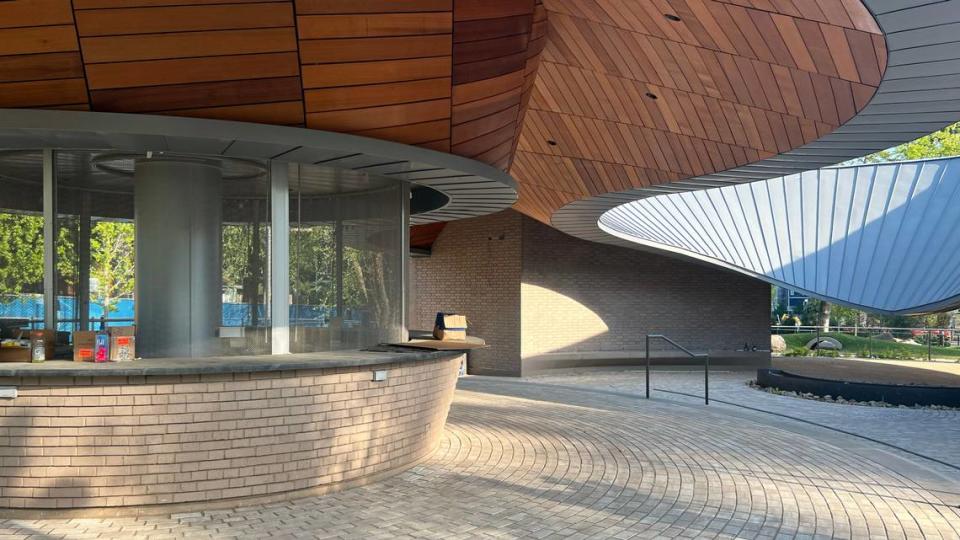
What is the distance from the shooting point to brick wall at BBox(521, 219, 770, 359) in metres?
21.5

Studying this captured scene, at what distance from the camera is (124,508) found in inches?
251

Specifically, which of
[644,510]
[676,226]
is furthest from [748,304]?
[644,510]

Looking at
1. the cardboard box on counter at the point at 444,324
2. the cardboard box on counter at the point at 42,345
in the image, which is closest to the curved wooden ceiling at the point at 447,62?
the cardboard box on counter at the point at 42,345

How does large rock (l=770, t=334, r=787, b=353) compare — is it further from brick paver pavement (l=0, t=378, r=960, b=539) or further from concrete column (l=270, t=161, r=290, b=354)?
concrete column (l=270, t=161, r=290, b=354)

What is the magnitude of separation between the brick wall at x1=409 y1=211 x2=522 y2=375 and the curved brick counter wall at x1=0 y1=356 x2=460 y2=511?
13.3m

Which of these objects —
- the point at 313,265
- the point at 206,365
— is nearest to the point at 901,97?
the point at 313,265

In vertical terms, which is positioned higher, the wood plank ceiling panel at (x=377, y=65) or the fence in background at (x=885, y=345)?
the wood plank ceiling panel at (x=377, y=65)

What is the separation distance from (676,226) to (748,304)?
414cm

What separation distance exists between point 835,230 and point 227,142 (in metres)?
18.8

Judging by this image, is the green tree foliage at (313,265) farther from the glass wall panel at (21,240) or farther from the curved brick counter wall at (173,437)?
the glass wall panel at (21,240)

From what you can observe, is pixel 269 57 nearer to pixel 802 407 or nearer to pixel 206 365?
pixel 206 365

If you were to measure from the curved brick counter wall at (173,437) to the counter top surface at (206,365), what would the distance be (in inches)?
2.9

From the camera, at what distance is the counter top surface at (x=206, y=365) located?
20.3 ft

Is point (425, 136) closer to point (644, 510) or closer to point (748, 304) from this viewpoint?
point (644, 510)
